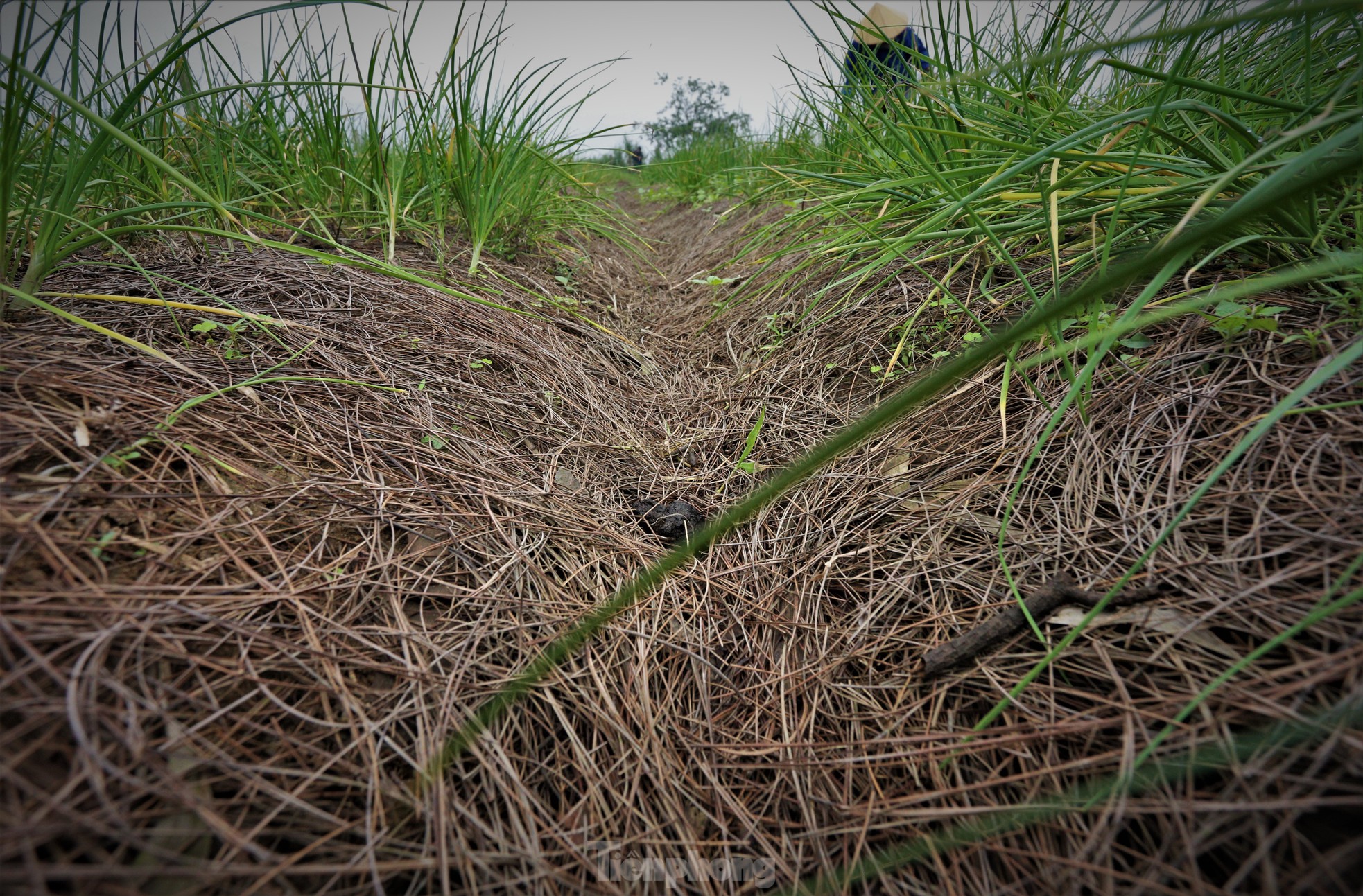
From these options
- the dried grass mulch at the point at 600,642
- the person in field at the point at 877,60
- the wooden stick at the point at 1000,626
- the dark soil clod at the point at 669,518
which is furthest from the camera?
the person in field at the point at 877,60

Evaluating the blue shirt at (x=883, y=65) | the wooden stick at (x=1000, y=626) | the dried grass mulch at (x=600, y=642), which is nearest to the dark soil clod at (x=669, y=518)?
the dried grass mulch at (x=600, y=642)

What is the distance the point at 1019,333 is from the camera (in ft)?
1.08

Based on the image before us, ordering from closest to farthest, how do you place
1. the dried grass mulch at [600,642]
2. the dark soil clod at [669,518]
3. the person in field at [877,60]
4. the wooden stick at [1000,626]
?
1. the dried grass mulch at [600,642]
2. the wooden stick at [1000,626]
3. the dark soil clod at [669,518]
4. the person in field at [877,60]

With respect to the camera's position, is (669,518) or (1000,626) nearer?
(1000,626)

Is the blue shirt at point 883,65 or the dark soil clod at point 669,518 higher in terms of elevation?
the blue shirt at point 883,65

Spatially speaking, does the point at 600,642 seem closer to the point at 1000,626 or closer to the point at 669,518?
the point at 669,518

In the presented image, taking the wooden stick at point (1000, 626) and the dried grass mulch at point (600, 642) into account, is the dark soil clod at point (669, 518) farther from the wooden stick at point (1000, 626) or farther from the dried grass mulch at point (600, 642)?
the wooden stick at point (1000, 626)

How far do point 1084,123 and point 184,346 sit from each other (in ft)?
6.52

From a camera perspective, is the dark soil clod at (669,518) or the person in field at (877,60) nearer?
the dark soil clod at (669,518)

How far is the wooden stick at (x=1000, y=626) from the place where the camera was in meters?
0.77

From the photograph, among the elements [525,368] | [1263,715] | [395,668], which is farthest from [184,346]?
[1263,715]

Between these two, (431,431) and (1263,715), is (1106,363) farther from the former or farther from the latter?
(431,431)

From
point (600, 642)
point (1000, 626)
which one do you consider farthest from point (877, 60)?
point (600, 642)

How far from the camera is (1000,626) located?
0.77 metres
